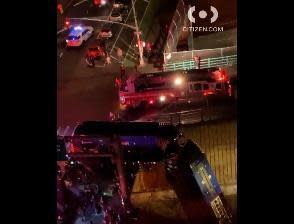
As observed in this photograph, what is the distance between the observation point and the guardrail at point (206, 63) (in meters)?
20.8

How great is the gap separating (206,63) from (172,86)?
2799mm

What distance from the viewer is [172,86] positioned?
1898 cm

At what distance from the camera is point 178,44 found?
22.5 meters

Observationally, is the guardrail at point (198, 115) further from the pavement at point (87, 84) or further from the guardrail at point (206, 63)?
the guardrail at point (206, 63)

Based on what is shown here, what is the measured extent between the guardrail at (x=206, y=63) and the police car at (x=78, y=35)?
5.51 m

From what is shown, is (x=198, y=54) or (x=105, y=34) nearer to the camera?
(x=198, y=54)

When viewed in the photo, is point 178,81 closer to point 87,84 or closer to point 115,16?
point 87,84

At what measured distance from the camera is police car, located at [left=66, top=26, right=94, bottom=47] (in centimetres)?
2466

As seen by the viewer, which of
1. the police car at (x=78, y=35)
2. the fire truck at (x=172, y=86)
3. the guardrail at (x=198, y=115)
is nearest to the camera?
the guardrail at (x=198, y=115)

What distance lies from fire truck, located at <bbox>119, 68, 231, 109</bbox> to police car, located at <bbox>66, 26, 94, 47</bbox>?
616 cm

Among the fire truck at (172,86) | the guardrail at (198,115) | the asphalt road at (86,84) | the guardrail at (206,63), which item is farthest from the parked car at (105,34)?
the guardrail at (198,115)

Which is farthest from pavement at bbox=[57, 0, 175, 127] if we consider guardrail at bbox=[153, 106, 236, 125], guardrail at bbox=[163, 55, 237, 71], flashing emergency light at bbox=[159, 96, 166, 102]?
guardrail at bbox=[153, 106, 236, 125]

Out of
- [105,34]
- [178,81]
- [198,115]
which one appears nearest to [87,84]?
[178,81]
